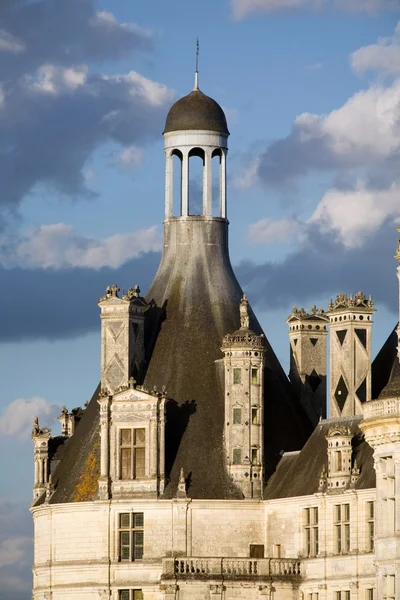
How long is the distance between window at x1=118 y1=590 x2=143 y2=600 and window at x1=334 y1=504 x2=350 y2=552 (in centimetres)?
901

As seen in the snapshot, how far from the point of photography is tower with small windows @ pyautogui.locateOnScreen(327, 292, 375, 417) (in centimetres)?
10488

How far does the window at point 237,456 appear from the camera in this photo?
10706cm

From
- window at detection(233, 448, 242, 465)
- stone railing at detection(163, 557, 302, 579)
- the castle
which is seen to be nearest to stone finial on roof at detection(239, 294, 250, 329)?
the castle

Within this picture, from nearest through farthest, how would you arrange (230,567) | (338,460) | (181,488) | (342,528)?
(342,528)
(338,460)
(230,567)
(181,488)

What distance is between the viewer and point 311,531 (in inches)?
4070

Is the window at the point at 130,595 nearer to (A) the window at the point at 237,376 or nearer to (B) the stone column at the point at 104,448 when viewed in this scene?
(B) the stone column at the point at 104,448

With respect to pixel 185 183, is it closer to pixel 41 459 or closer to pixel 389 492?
pixel 41 459

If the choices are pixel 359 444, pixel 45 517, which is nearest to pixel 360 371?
pixel 359 444

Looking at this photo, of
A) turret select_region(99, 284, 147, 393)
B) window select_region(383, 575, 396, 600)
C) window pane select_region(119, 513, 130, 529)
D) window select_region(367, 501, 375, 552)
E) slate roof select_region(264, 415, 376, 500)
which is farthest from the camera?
turret select_region(99, 284, 147, 393)

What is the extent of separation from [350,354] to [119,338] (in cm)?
998

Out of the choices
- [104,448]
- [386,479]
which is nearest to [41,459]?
[104,448]

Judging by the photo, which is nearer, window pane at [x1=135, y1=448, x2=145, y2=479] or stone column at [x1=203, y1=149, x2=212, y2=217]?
window pane at [x1=135, y1=448, x2=145, y2=479]

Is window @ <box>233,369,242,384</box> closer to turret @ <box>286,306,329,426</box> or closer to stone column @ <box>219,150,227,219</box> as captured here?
turret @ <box>286,306,329,426</box>

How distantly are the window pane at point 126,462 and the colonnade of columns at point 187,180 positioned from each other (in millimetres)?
→ 11894
